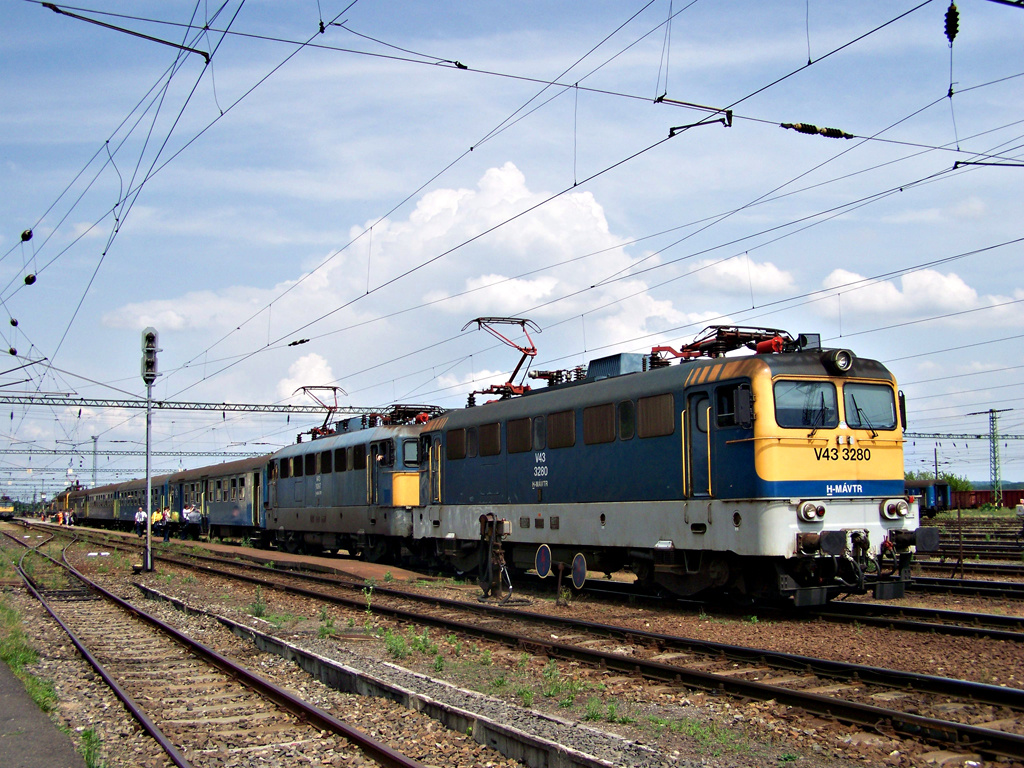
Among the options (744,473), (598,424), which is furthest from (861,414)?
(598,424)

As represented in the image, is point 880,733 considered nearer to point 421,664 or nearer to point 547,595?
point 421,664

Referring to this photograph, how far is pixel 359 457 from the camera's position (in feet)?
86.6

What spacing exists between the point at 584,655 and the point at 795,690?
110 inches

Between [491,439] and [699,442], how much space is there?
6590mm

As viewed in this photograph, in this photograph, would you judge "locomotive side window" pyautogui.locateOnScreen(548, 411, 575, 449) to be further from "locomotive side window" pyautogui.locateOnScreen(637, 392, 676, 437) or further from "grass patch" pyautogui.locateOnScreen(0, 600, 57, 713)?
"grass patch" pyautogui.locateOnScreen(0, 600, 57, 713)

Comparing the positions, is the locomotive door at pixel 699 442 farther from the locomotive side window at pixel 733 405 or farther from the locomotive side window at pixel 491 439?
the locomotive side window at pixel 491 439

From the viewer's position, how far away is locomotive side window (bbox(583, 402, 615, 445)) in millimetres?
16094

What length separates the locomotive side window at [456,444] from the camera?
20953mm

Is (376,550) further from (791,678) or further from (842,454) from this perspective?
(791,678)

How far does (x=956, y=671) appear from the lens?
31.9 feet

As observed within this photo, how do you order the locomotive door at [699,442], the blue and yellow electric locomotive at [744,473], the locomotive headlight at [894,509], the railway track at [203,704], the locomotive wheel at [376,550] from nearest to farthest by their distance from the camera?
1. the railway track at [203,704]
2. the blue and yellow electric locomotive at [744,473]
3. the locomotive headlight at [894,509]
4. the locomotive door at [699,442]
5. the locomotive wheel at [376,550]

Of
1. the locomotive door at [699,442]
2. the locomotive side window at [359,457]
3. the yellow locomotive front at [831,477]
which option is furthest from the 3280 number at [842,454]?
the locomotive side window at [359,457]

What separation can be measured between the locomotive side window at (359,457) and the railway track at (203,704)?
1056 cm

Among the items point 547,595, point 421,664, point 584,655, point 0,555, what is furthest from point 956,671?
point 0,555
